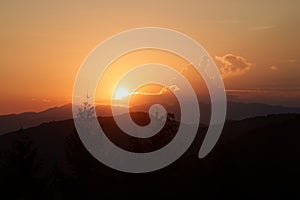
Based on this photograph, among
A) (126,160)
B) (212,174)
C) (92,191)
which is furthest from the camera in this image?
(126,160)

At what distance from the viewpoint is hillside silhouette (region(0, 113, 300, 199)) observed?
43.1 meters

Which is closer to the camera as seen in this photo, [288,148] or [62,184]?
[62,184]

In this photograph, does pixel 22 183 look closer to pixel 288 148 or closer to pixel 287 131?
pixel 288 148

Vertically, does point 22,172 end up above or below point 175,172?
below

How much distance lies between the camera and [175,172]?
65625 millimetres

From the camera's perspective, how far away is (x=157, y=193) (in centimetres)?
5709

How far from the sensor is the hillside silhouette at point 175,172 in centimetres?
4306

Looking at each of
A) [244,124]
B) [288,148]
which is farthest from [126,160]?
[244,124]

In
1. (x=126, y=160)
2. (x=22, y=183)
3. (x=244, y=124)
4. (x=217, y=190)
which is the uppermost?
(x=244, y=124)

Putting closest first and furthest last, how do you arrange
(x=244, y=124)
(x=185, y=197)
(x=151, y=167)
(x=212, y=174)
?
1. (x=212, y=174)
2. (x=185, y=197)
3. (x=151, y=167)
4. (x=244, y=124)

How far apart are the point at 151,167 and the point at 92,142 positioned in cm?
933

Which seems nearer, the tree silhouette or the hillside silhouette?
the tree silhouette

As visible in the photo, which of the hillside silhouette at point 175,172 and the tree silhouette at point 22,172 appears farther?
the hillside silhouette at point 175,172

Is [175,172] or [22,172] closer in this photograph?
[22,172]
